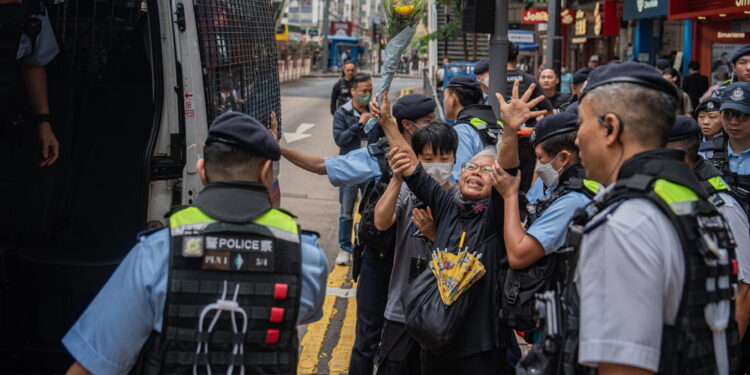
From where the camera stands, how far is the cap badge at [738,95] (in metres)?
4.59

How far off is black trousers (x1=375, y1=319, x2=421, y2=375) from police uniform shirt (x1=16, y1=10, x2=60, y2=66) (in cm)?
241

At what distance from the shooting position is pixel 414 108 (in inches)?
193

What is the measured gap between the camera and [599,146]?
2.44 metres

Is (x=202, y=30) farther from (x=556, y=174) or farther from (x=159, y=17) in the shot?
(x=556, y=174)

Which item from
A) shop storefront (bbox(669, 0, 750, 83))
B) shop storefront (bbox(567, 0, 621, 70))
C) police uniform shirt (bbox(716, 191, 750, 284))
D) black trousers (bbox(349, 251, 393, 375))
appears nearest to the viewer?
police uniform shirt (bbox(716, 191, 750, 284))

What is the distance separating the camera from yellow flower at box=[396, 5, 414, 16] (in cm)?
473

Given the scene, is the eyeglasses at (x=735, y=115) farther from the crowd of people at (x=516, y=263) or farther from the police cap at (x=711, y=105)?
the crowd of people at (x=516, y=263)

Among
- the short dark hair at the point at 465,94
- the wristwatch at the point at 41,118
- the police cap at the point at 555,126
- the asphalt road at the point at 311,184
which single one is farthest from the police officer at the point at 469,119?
the asphalt road at the point at 311,184

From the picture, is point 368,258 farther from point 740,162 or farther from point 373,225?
point 740,162

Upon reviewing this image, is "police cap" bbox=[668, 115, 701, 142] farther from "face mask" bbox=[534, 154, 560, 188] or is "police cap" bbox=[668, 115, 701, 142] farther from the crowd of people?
"face mask" bbox=[534, 154, 560, 188]

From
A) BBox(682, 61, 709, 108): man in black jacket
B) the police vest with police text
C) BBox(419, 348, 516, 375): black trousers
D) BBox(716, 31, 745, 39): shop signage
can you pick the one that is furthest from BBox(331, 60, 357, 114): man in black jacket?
the police vest with police text

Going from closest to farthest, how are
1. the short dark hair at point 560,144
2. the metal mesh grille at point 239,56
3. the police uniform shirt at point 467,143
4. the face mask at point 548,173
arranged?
the short dark hair at point 560,144
the face mask at point 548,173
the metal mesh grille at point 239,56
the police uniform shirt at point 467,143

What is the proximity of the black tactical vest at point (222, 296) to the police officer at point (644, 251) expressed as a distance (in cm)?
93

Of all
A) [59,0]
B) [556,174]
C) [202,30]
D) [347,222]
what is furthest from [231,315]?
[347,222]
